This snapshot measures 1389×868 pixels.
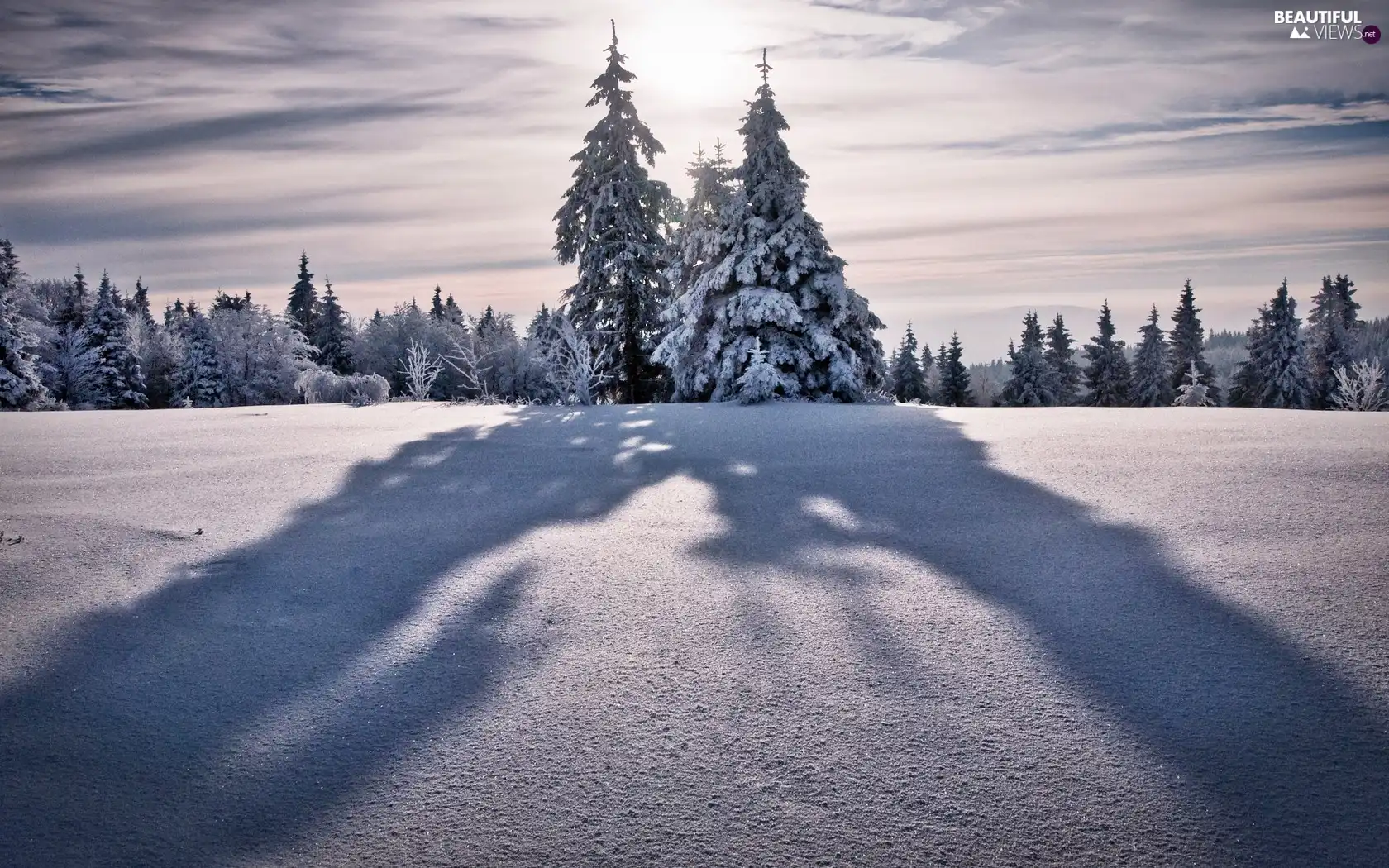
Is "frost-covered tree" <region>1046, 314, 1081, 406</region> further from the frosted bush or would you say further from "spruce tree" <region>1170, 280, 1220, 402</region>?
the frosted bush

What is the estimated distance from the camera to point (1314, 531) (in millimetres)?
4527

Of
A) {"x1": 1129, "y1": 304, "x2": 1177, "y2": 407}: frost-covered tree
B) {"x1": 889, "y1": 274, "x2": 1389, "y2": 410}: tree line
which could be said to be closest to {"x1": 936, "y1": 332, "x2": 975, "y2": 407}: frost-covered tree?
{"x1": 889, "y1": 274, "x2": 1389, "y2": 410}: tree line

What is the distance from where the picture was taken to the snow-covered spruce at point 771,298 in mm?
17703

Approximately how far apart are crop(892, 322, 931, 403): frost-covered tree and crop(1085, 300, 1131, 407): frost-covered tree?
1140 centimetres

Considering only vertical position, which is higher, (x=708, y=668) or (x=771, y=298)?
(x=771, y=298)

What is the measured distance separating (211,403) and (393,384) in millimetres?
11189

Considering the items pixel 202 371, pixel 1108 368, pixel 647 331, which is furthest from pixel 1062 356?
pixel 202 371

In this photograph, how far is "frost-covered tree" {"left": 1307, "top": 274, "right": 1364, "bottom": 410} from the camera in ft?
157

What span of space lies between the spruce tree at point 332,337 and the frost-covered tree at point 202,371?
23.6 feet

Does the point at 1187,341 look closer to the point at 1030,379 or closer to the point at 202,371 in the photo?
the point at 1030,379

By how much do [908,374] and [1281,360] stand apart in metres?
22.2

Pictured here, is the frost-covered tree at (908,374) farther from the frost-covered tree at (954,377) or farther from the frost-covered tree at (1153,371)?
the frost-covered tree at (1153,371)

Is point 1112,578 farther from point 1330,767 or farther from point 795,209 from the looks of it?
point 795,209

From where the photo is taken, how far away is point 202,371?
45188 mm
